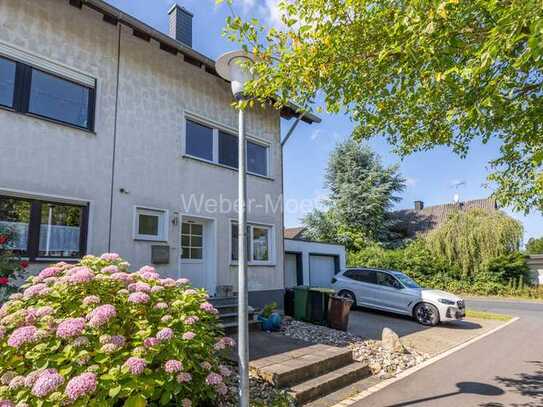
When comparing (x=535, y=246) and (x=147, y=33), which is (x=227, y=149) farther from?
(x=535, y=246)

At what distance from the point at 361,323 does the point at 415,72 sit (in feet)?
29.4

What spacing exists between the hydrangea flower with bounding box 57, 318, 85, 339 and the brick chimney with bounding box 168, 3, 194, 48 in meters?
9.17

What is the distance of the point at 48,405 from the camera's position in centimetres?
293

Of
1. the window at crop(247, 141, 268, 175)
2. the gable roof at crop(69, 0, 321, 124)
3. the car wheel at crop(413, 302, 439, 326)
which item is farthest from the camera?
the car wheel at crop(413, 302, 439, 326)

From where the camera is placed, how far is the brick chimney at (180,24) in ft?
34.1

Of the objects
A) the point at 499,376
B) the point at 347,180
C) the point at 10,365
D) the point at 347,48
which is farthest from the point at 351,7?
the point at 347,180

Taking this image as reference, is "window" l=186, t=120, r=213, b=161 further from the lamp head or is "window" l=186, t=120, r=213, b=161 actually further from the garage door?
the garage door

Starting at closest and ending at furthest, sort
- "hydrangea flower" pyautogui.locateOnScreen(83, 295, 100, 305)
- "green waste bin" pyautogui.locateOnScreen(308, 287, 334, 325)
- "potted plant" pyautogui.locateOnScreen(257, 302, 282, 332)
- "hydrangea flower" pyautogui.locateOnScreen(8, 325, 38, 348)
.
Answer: "hydrangea flower" pyautogui.locateOnScreen(8, 325, 38, 348) < "hydrangea flower" pyautogui.locateOnScreen(83, 295, 100, 305) < "potted plant" pyautogui.locateOnScreen(257, 302, 282, 332) < "green waste bin" pyautogui.locateOnScreen(308, 287, 334, 325)

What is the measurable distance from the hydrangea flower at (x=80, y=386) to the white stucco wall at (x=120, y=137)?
184 inches

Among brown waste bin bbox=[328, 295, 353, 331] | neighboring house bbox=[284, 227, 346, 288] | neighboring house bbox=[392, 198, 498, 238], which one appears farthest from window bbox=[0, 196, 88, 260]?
neighboring house bbox=[392, 198, 498, 238]

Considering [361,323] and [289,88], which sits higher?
[289,88]

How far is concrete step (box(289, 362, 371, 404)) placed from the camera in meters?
5.32

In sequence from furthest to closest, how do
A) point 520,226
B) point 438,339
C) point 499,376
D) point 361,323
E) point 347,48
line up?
point 520,226, point 361,323, point 438,339, point 499,376, point 347,48

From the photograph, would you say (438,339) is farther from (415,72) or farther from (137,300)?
(137,300)
